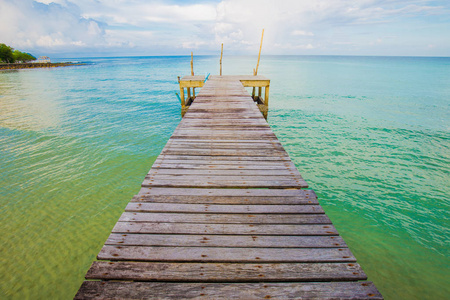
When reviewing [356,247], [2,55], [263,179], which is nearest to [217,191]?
[263,179]

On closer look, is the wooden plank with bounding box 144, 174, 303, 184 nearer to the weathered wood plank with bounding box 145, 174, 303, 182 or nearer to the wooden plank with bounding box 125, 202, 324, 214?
the weathered wood plank with bounding box 145, 174, 303, 182

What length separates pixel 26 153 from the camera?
9.62 metres

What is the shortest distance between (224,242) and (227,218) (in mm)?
404

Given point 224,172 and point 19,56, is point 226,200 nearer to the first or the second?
point 224,172

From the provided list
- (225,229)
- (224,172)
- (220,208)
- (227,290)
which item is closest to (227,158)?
(224,172)

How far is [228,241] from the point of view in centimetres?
245

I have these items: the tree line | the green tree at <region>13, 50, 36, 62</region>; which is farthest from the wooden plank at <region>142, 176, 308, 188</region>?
the green tree at <region>13, 50, 36, 62</region>

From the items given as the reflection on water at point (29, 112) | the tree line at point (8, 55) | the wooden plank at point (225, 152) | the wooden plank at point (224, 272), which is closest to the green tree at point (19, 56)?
the tree line at point (8, 55)

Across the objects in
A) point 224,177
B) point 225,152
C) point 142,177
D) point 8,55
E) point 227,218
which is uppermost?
point 8,55

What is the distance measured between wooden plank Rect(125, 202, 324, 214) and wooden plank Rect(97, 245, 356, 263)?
618 millimetres

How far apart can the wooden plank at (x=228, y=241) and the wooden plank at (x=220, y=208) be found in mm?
439

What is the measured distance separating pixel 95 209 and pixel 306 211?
6168 mm

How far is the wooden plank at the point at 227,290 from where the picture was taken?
1.89 meters

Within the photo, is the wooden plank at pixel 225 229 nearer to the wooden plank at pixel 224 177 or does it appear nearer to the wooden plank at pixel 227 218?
the wooden plank at pixel 227 218
